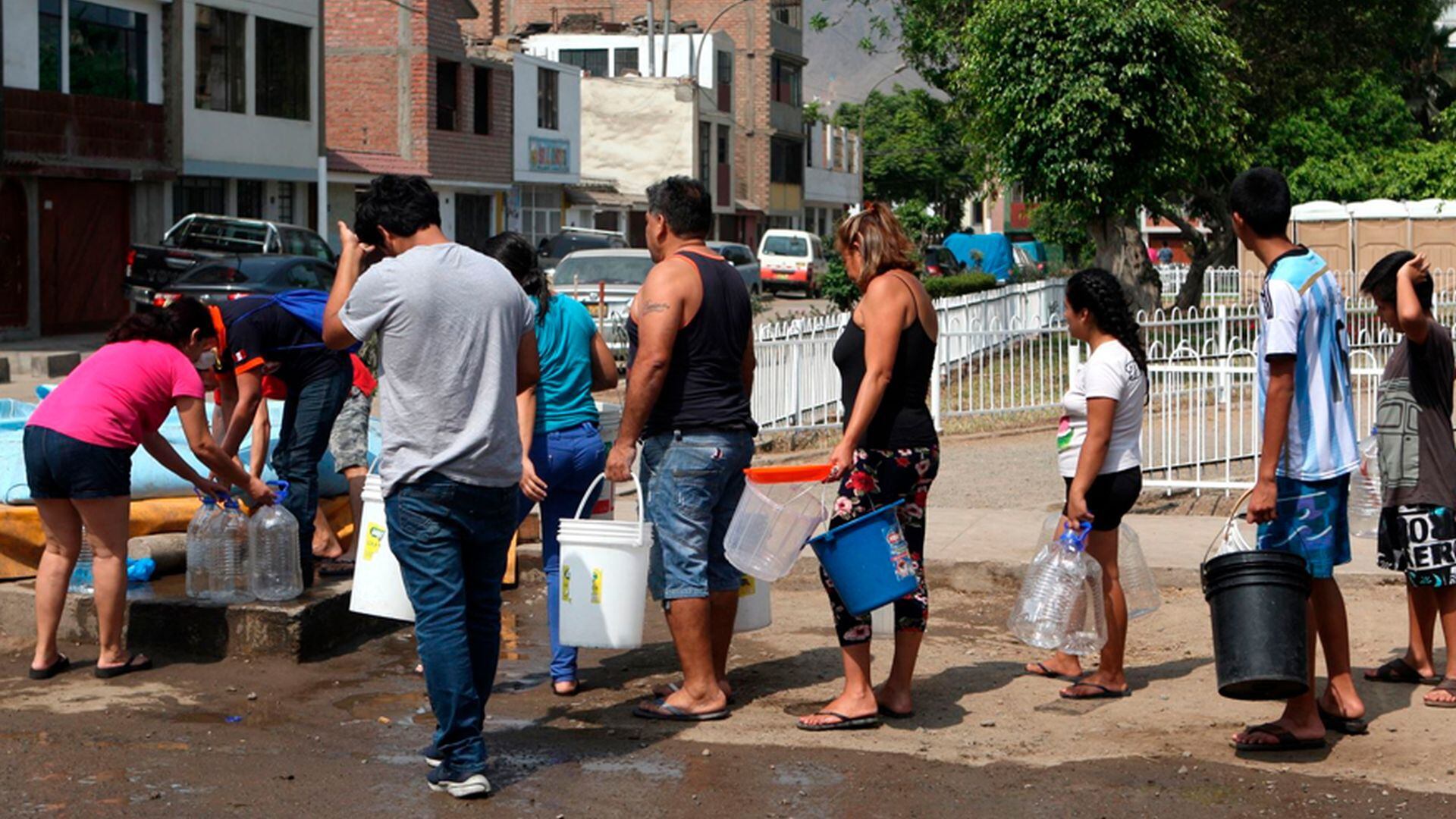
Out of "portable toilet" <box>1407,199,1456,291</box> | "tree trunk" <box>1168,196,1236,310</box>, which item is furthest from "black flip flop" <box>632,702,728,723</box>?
"portable toilet" <box>1407,199,1456,291</box>

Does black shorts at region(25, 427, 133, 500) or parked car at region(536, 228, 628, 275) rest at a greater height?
parked car at region(536, 228, 628, 275)

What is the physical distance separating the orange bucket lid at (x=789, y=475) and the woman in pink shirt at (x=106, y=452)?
2122 millimetres

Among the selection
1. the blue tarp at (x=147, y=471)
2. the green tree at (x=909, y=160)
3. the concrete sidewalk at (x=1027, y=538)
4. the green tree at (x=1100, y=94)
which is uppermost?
the green tree at (x=909, y=160)

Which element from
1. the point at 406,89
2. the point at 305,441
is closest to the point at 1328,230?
the point at 406,89

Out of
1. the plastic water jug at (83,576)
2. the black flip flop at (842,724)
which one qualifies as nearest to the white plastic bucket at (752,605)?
the black flip flop at (842,724)

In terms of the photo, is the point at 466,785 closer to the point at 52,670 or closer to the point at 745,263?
the point at 52,670

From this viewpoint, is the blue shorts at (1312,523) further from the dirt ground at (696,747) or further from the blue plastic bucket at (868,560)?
the blue plastic bucket at (868,560)

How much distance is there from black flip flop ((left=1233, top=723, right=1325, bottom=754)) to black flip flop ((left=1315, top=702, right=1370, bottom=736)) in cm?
21

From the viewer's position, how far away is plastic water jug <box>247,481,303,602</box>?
7.12 meters

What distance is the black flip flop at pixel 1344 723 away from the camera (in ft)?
19.0

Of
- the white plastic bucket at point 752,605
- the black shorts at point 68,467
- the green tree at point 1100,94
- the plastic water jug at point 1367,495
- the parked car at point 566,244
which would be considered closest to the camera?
the black shorts at point 68,467

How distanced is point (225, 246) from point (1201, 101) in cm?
1509

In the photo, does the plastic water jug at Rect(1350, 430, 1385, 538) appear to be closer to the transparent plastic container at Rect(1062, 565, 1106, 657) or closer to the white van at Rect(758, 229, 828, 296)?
the transparent plastic container at Rect(1062, 565, 1106, 657)

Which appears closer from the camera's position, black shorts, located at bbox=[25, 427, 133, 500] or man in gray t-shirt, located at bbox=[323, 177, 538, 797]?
man in gray t-shirt, located at bbox=[323, 177, 538, 797]
